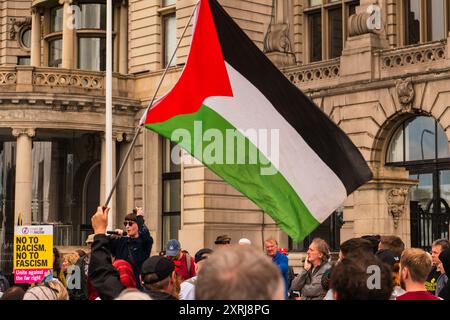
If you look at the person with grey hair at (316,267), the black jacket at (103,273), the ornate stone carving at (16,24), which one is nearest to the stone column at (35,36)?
the ornate stone carving at (16,24)

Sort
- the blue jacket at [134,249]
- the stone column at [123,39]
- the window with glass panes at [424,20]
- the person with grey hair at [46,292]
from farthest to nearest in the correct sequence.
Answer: the stone column at [123,39], the window with glass panes at [424,20], the blue jacket at [134,249], the person with grey hair at [46,292]

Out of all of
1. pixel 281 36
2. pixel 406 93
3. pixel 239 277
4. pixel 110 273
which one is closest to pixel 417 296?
pixel 110 273

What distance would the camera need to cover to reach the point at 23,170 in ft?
112

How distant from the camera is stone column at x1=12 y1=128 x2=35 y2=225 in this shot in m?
33.9

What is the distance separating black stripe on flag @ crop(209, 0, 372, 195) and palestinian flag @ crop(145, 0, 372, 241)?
1 cm

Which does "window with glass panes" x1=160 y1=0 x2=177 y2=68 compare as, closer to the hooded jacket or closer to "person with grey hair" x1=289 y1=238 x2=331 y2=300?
the hooded jacket

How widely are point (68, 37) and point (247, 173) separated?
27.0 meters

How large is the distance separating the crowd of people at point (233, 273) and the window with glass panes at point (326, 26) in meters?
17.2

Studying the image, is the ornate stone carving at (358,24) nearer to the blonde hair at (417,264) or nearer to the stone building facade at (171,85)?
the stone building facade at (171,85)

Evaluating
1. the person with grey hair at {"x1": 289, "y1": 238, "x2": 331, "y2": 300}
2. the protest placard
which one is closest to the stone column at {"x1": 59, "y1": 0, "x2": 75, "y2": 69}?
the protest placard

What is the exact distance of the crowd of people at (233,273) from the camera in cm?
417
